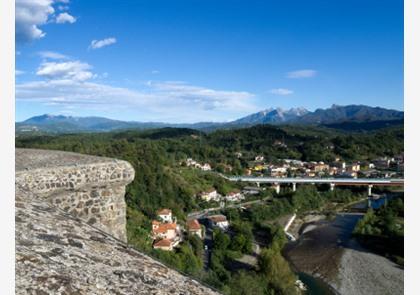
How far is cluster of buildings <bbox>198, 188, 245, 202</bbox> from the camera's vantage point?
32222 mm

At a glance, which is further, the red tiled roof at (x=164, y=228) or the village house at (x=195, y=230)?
the village house at (x=195, y=230)

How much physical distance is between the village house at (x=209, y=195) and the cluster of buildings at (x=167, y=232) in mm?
8520

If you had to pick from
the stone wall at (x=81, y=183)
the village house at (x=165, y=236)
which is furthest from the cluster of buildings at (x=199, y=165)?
the stone wall at (x=81, y=183)

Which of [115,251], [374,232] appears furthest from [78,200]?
[374,232]

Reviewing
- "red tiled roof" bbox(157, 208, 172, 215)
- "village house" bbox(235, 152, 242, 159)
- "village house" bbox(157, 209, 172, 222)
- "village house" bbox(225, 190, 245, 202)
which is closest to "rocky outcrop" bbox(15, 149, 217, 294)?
"village house" bbox(157, 209, 172, 222)

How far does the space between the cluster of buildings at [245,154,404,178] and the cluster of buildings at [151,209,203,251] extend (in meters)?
24.2

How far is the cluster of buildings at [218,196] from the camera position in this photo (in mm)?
32222

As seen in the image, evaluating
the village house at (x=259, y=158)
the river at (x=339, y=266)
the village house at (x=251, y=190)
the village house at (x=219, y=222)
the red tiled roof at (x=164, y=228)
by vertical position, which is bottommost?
the river at (x=339, y=266)

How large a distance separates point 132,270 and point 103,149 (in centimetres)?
2927

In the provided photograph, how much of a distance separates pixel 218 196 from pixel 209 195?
4.22 ft

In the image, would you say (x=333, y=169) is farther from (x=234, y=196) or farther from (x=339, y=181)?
(x=234, y=196)

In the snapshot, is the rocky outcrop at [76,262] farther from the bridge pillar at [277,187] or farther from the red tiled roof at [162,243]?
the bridge pillar at [277,187]

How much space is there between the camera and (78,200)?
3617mm

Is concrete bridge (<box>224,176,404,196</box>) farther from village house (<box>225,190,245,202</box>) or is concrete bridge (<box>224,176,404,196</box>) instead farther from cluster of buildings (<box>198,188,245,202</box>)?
cluster of buildings (<box>198,188,245,202</box>)
